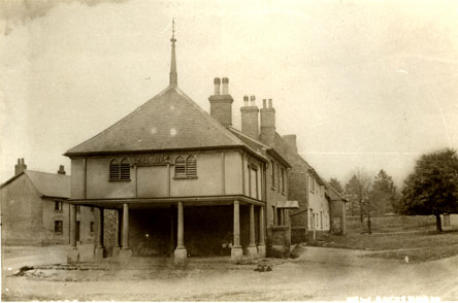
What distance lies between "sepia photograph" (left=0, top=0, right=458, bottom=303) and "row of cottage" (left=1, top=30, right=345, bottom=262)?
0.21ft

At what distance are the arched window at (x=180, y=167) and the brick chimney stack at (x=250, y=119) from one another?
7.97 meters

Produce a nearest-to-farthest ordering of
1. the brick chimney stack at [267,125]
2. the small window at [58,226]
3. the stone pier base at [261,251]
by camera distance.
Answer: the stone pier base at [261,251] → the brick chimney stack at [267,125] → the small window at [58,226]

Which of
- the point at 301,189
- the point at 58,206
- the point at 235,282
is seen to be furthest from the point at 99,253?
the point at 58,206

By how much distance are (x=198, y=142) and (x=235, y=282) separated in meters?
7.05

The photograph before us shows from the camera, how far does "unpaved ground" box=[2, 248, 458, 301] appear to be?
14312mm

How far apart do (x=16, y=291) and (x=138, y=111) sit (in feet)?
31.2

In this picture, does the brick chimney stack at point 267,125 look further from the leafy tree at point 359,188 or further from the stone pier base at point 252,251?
the stone pier base at point 252,251

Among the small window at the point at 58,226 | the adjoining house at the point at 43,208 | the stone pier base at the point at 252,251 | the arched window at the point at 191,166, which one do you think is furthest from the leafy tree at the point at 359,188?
the small window at the point at 58,226

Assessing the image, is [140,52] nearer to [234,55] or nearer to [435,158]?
[234,55]

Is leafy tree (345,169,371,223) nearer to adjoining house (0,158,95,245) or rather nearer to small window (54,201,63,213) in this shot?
adjoining house (0,158,95,245)

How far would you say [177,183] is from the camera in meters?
21.8

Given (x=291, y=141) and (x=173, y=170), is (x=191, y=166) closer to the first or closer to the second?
(x=173, y=170)

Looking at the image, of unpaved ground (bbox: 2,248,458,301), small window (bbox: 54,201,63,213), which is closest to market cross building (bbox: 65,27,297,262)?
unpaved ground (bbox: 2,248,458,301)

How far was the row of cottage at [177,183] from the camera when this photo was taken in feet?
71.1
